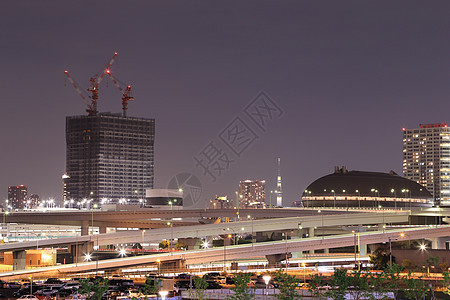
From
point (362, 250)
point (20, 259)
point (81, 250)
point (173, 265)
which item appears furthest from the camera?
point (362, 250)

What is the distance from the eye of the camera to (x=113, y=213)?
591 feet

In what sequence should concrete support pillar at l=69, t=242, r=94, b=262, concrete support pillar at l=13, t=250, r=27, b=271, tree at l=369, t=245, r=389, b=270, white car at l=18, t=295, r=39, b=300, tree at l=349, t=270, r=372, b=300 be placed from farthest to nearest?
1. concrete support pillar at l=69, t=242, r=94, b=262
2. concrete support pillar at l=13, t=250, r=27, b=271
3. tree at l=369, t=245, r=389, b=270
4. white car at l=18, t=295, r=39, b=300
5. tree at l=349, t=270, r=372, b=300

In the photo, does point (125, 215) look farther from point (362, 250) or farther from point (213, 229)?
point (362, 250)

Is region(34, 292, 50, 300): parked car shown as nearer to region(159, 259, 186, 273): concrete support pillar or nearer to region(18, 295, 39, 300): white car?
region(18, 295, 39, 300): white car

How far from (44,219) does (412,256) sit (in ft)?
292

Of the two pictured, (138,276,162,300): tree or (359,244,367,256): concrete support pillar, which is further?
(359,244,367,256): concrete support pillar

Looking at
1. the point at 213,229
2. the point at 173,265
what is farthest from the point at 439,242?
the point at 173,265

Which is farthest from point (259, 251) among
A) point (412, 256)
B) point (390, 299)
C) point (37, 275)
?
point (390, 299)

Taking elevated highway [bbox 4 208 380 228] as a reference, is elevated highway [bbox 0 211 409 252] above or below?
below

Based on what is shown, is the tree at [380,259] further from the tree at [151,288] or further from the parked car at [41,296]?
the parked car at [41,296]

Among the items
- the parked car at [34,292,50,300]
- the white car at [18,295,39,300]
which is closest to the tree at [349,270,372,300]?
the white car at [18,295,39,300]

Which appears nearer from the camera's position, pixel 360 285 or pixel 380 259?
pixel 360 285

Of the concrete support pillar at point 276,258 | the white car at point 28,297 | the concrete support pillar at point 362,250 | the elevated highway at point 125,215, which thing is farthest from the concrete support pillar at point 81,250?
the white car at point 28,297

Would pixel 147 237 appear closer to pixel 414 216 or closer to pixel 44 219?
pixel 44 219
